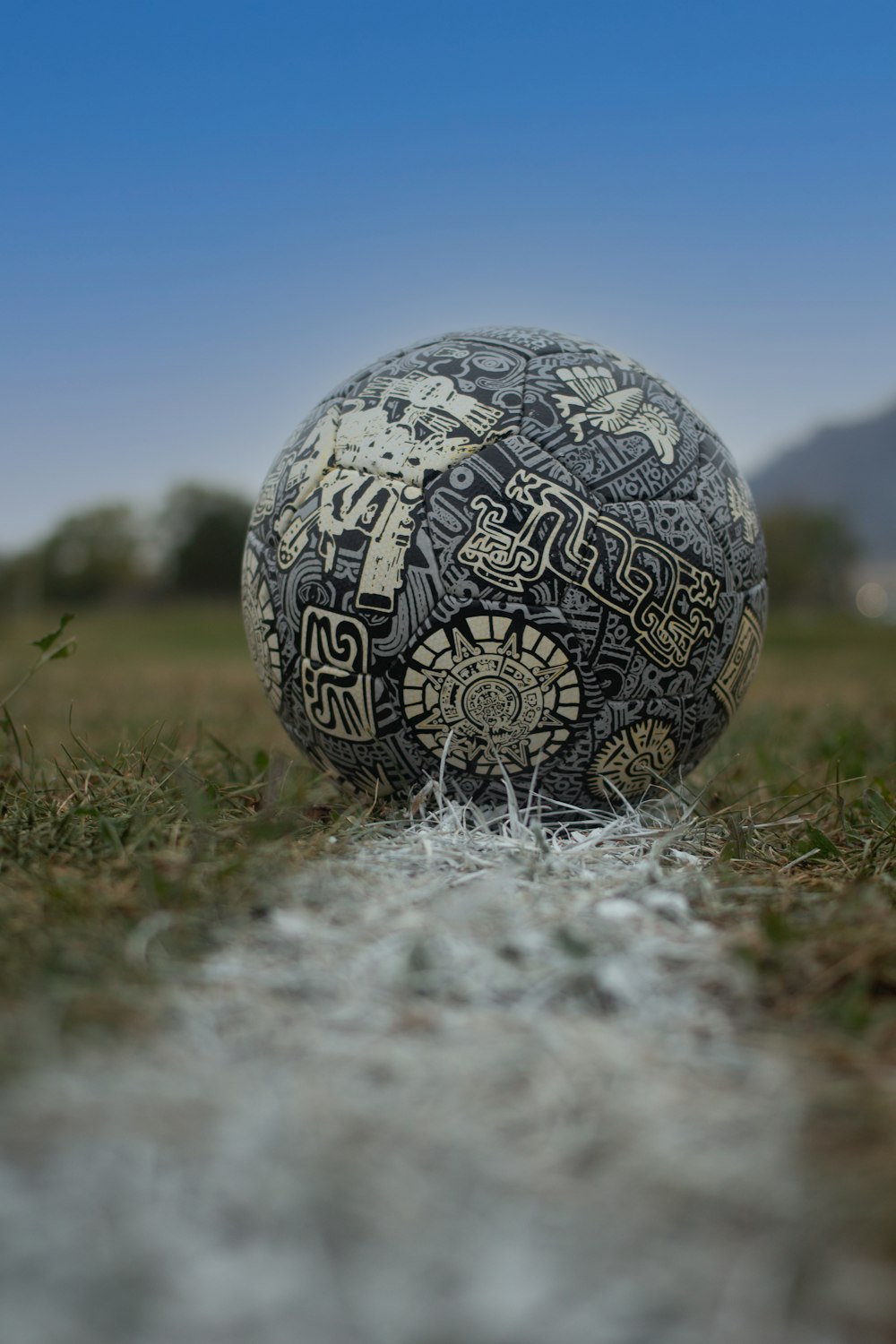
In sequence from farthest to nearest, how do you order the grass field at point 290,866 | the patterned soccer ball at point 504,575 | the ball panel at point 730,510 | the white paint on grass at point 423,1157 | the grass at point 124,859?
1. the ball panel at point 730,510
2. the patterned soccer ball at point 504,575
3. the grass at point 124,859
4. the grass field at point 290,866
5. the white paint on grass at point 423,1157

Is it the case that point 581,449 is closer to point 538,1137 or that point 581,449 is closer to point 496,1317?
point 538,1137

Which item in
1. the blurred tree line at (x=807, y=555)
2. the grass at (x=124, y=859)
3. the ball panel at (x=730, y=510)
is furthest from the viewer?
the blurred tree line at (x=807, y=555)

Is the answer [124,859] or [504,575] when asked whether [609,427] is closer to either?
[504,575]

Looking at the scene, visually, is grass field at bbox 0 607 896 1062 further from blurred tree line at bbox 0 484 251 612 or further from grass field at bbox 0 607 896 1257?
blurred tree line at bbox 0 484 251 612

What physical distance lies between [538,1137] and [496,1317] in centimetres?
32

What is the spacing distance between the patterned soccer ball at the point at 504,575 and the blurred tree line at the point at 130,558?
1537 inches

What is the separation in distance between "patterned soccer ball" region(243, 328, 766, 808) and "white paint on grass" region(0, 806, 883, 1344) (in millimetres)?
794

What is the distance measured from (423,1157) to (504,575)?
1.57 m

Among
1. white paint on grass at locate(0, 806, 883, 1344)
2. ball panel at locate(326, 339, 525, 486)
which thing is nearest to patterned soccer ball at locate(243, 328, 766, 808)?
ball panel at locate(326, 339, 525, 486)

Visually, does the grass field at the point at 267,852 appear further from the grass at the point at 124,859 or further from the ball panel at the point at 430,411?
the ball panel at the point at 430,411

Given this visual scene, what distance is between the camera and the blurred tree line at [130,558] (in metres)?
44.4

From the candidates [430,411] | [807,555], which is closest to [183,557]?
[807,555]

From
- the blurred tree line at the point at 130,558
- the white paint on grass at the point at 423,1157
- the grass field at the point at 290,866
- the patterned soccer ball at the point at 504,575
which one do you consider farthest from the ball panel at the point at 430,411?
the blurred tree line at the point at 130,558

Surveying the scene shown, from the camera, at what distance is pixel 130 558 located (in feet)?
165
